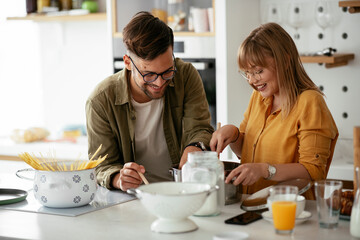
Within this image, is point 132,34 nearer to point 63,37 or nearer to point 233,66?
point 233,66

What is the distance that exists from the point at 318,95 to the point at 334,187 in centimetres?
60

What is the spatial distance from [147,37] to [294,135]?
69cm

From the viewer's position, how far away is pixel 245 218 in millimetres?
1934

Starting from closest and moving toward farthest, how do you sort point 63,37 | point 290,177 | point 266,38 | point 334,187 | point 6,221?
point 334,187 < point 6,221 < point 290,177 < point 266,38 < point 63,37

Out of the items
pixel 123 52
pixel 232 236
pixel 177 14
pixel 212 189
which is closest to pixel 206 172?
pixel 212 189

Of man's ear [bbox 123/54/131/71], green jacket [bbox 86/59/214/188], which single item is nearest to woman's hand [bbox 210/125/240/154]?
green jacket [bbox 86/59/214/188]

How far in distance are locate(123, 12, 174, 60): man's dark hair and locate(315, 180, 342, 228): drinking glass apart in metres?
0.89

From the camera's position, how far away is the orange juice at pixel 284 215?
175cm

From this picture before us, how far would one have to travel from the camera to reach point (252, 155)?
8.26 feet

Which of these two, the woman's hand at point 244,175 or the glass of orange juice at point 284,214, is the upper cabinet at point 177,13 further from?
the glass of orange juice at point 284,214

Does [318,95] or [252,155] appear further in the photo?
[252,155]

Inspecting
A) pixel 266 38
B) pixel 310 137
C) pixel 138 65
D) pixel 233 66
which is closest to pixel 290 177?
pixel 310 137

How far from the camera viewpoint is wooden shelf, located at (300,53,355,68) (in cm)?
349

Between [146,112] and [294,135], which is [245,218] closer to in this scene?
[294,135]
